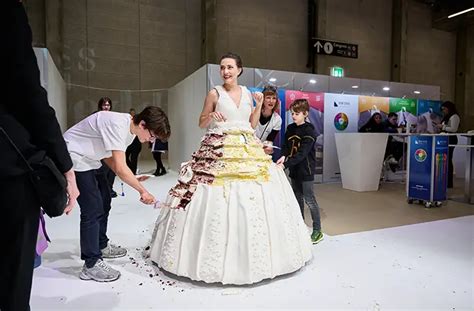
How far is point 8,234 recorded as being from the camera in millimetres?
924

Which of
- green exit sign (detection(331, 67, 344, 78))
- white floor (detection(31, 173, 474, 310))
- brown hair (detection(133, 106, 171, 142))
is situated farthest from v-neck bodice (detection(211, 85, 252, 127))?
green exit sign (detection(331, 67, 344, 78))

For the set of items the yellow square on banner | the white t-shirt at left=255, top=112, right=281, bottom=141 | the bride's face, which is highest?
the yellow square on banner

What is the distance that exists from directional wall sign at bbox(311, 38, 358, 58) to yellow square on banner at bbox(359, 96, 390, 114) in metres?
4.61

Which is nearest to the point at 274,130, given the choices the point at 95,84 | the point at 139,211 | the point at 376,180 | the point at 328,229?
the point at 328,229

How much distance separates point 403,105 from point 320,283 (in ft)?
24.8

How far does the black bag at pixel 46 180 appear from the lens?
904 millimetres

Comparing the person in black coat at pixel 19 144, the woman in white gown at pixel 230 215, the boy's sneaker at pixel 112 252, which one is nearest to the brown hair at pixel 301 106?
the woman in white gown at pixel 230 215

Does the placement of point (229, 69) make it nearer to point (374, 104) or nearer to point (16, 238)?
point (16, 238)

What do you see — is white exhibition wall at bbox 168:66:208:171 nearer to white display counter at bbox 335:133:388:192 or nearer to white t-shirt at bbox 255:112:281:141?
white display counter at bbox 335:133:388:192

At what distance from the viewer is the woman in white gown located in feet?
7.50

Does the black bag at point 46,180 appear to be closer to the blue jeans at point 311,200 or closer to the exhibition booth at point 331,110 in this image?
the blue jeans at point 311,200

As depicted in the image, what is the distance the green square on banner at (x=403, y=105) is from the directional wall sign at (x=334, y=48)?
14.1ft

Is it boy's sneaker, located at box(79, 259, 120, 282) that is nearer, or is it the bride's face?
boy's sneaker, located at box(79, 259, 120, 282)

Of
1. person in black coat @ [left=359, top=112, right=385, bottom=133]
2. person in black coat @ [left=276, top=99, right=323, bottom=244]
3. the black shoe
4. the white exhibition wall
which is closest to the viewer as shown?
person in black coat @ [left=276, top=99, right=323, bottom=244]
